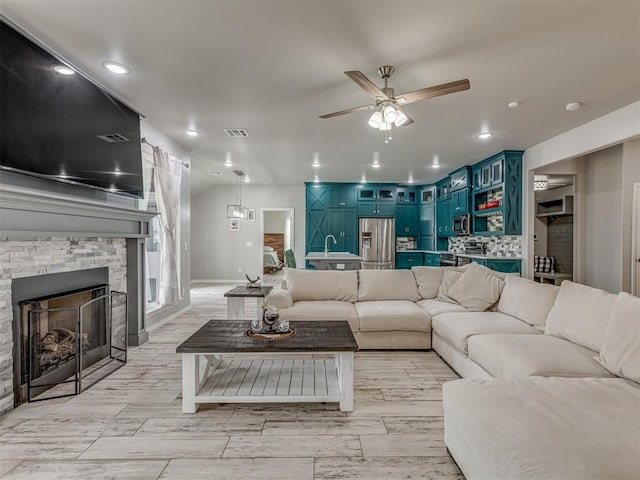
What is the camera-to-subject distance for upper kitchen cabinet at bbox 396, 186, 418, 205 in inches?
336

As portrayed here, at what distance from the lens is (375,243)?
8180mm

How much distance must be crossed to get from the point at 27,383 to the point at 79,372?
0.32 metres

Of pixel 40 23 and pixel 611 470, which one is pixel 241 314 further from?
pixel 611 470

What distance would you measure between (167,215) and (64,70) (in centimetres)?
215

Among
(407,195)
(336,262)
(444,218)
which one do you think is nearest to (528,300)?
(336,262)

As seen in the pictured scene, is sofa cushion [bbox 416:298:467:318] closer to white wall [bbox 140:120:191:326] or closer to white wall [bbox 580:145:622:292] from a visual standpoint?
white wall [bbox 580:145:622:292]

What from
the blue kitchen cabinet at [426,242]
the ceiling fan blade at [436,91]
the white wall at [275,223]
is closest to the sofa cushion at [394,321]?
the ceiling fan blade at [436,91]

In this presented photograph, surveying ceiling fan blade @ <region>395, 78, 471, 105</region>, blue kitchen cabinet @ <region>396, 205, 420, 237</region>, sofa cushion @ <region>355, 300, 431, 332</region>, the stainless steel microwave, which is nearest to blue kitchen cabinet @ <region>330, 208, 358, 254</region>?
blue kitchen cabinet @ <region>396, 205, 420, 237</region>

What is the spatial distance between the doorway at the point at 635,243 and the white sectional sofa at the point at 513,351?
2532 mm

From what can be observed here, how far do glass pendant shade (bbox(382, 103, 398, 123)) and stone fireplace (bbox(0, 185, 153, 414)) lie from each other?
253 cm

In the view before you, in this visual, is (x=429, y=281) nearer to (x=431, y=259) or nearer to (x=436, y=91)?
(x=436, y=91)

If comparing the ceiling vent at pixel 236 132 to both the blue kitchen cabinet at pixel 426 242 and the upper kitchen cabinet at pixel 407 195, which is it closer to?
the upper kitchen cabinet at pixel 407 195

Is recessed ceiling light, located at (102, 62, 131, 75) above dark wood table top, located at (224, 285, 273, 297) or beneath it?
above

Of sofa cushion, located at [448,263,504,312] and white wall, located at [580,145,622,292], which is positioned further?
white wall, located at [580,145,622,292]
